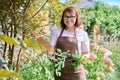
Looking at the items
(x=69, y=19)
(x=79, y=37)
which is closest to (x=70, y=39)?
(x=79, y=37)

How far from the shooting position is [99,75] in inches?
238

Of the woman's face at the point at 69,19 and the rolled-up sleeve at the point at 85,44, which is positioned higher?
the woman's face at the point at 69,19

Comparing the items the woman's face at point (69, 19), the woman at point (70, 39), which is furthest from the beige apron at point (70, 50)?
the woman's face at point (69, 19)

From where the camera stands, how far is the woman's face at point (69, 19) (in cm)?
443

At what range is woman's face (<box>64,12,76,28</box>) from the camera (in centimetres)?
443

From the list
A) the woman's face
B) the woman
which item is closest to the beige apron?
the woman

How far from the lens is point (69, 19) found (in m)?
4.44

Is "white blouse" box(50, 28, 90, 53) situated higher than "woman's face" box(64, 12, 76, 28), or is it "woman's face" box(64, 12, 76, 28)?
"woman's face" box(64, 12, 76, 28)

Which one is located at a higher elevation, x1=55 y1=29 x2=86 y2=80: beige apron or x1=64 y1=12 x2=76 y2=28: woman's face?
x1=64 y1=12 x2=76 y2=28: woman's face

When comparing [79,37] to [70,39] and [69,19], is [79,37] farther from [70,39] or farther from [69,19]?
[69,19]

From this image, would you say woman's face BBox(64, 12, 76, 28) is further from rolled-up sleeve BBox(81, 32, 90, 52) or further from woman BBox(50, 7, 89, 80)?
rolled-up sleeve BBox(81, 32, 90, 52)

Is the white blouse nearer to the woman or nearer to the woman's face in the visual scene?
the woman

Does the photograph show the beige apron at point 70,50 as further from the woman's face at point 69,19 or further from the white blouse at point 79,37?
the woman's face at point 69,19

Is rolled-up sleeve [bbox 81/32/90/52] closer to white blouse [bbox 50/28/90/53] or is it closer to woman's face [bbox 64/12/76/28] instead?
white blouse [bbox 50/28/90/53]
